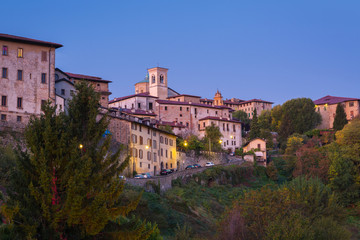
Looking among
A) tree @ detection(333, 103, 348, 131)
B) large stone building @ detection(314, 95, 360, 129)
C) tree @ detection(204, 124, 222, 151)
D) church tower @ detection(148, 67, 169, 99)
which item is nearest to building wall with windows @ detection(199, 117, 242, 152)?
tree @ detection(204, 124, 222, 151)

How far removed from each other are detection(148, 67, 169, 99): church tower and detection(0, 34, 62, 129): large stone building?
58.0 m

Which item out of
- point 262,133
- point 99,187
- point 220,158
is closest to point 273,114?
point 262,133

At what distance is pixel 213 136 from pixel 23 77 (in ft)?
151

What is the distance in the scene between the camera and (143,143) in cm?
6612

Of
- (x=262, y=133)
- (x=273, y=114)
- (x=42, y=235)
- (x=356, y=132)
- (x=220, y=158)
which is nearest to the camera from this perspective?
(x=42, y=235)

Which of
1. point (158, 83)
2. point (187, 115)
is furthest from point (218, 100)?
point (187, 115)

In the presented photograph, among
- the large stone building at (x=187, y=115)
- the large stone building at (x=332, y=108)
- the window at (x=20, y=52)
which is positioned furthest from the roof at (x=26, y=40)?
the large stone building at (x=332, y=108)

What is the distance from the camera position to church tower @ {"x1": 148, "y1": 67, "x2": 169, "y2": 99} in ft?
387

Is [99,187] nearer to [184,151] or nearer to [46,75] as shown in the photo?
[46,75]

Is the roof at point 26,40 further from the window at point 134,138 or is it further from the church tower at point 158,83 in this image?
the church tower at point 158,83

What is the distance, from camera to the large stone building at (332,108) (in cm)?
12462

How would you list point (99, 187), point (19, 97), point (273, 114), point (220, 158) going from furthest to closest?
point (273, 114) < point (220, 158) < point (19, 97) < point (99, 187)

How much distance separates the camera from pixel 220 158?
86.0m

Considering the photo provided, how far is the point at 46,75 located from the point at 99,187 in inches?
1671
